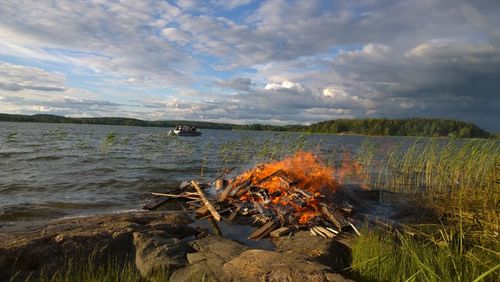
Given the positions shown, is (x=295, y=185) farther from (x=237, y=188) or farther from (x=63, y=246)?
(x=63, y=246)

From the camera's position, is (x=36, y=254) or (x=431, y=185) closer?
(x=36, y=254)

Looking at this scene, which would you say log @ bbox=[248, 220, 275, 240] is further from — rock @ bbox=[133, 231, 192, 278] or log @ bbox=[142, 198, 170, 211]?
log @ bbox=[142, 198, 170, 211]

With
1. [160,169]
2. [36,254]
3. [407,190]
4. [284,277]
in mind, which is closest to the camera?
[284,277]

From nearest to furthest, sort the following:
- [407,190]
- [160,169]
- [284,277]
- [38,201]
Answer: [284,277] < [38,201] < [407,190] < [160,169]

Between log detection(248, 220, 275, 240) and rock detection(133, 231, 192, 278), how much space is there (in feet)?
8.35

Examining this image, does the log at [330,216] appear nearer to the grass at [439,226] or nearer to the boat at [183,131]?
the grass at [439,226]

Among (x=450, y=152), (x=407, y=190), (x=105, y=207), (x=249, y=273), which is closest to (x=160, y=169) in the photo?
(x=105, y=207)

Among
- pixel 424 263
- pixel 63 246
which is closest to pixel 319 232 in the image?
pixel 424 263

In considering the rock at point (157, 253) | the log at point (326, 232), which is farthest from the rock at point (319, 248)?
the rock at point (157, 253)

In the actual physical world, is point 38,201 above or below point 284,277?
below

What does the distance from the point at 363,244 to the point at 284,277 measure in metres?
2.70

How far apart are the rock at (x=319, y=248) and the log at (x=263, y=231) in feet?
1.54

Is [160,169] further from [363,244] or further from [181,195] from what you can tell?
[363,244]

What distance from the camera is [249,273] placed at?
5.61 metres
